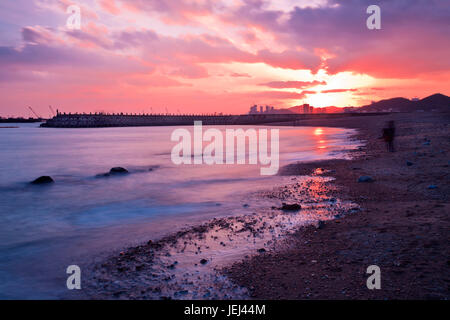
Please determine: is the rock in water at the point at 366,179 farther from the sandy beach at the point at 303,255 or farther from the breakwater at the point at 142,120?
the breakwater at the point at 142,120

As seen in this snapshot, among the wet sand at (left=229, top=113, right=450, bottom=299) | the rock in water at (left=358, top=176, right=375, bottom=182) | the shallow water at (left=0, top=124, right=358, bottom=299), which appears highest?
the rock in water at (left=358, top=176, right=375, bottom=182)

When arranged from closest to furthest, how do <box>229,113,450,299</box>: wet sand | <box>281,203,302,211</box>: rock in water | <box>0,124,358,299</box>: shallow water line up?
<box>229,113,450,299</box>: wet sand, <box>0,124,358,299</box>: shallow water, <box>281,203,302,211</box>: rock in water

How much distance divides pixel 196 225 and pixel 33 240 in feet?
15.4

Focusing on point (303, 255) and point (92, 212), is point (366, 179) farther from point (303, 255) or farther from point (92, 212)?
point (92, 212)

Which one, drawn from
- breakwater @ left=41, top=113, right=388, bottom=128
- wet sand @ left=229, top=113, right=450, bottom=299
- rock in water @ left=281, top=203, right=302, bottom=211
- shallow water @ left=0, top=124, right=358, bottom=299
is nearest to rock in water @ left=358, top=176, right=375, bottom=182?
wet sand @ left=229, top=113, right=450, bottom=299

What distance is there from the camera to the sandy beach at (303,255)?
180 inches

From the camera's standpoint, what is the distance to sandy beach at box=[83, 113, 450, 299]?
458cm

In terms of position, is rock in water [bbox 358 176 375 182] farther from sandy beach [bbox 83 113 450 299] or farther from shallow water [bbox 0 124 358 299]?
shallow water [bbox 0 124 358 299]

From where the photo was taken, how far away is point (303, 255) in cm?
572

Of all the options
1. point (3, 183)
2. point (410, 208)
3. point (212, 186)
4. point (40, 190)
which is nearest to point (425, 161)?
point (410, 208)

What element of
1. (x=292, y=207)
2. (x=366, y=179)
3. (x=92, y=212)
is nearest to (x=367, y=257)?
(x=292, y=207)

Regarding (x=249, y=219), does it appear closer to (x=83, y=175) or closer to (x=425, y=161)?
(x=425, y=161)

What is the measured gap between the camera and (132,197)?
12.9 meters

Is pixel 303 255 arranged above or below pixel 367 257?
below
